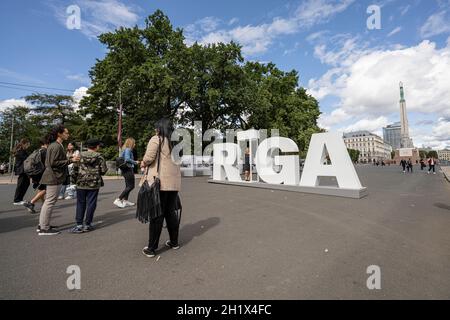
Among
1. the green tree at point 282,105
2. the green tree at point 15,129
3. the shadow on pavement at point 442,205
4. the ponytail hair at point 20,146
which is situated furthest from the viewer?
the green tree at point 15,129

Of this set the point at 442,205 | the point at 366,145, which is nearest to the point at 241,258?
the point at 442,205

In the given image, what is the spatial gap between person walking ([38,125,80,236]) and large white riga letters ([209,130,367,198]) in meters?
8.57

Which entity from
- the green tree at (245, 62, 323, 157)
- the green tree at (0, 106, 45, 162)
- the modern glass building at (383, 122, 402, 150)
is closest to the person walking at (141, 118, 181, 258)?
the green tree at (245, 62, 323, 157)

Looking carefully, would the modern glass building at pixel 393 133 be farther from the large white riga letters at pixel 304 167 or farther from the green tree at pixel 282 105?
the large white riga letters at pixel 304 167

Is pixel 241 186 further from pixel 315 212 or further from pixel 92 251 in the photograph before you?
pixel 92 251

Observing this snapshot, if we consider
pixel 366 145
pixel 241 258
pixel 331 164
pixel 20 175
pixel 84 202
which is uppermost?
pixel 366 145

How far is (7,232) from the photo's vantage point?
495 centimetres

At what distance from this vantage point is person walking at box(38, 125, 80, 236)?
480 cm

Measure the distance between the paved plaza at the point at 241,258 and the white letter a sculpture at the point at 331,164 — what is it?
3.41 metres

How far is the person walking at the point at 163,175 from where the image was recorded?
362 centimetres

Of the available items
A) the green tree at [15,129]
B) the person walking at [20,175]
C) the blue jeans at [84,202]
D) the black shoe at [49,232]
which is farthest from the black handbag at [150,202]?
the green tree at [15,129]

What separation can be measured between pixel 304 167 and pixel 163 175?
328 inches

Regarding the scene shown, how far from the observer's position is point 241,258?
3535 mm

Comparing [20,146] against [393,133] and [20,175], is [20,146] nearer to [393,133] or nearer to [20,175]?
[20,175]
